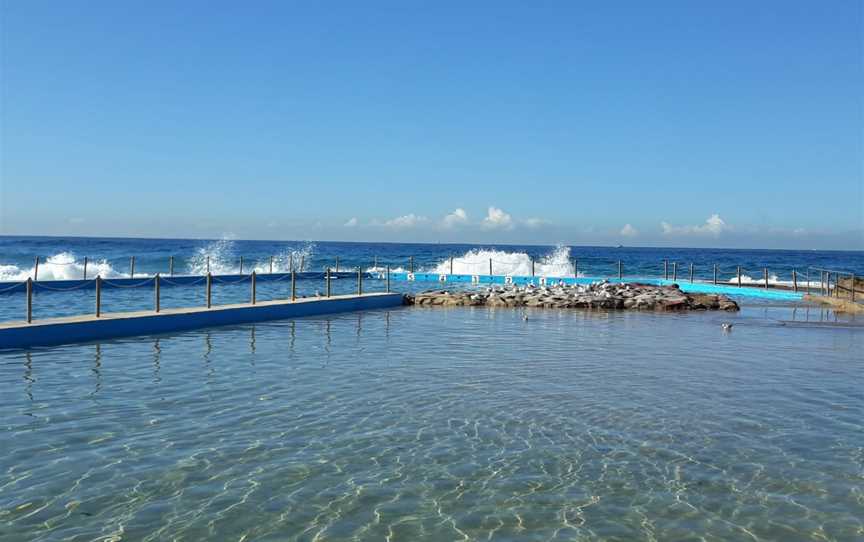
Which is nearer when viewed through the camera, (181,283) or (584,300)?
(584,300)

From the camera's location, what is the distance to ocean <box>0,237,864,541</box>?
5.98m

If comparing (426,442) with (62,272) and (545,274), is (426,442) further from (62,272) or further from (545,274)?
(62,272)

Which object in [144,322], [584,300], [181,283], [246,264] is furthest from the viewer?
[246,264]

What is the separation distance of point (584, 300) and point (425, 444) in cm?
2013

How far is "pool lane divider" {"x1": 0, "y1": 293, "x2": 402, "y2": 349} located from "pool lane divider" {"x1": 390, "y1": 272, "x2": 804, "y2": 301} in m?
18.0

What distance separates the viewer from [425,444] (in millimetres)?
8055

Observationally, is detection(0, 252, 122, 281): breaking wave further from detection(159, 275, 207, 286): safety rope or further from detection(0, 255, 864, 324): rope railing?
detection(159, 275, 207, 286): safety rope

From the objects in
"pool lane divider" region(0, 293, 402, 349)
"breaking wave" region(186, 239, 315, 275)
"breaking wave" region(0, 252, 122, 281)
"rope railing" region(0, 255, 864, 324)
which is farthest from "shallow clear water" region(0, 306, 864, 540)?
"breaking wave" region(0, 252, 122, 281)

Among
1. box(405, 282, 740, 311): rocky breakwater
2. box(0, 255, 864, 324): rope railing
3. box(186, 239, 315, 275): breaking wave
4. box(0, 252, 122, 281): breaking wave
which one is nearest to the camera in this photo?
box(405, 282, 740, 311): rocky breakwater

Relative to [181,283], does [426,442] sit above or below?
above

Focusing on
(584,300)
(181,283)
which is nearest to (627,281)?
(584,300)

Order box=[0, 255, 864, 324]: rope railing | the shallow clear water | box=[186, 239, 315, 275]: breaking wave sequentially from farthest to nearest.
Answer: box=[186, 239, 315, 275]: breaking wave → box=[0, 255, 864, 324]: rope railing → the shallow clear water

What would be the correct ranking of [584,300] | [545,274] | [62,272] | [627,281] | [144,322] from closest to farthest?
[144,322] → [584,300] → [627,281] → [62,272] → [545,274]

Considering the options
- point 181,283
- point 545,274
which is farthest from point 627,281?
point 181,283
